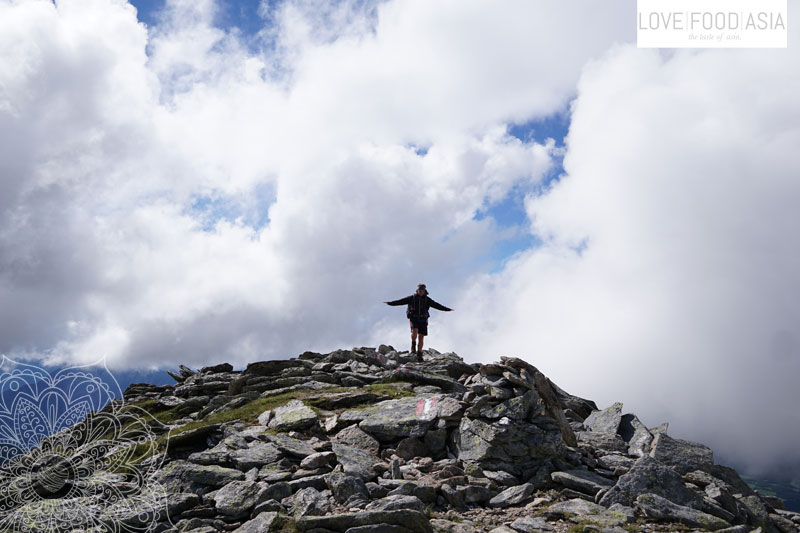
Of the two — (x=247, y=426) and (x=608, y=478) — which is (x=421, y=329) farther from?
(x=608, y=478)

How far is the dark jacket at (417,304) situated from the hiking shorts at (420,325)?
0.80ft

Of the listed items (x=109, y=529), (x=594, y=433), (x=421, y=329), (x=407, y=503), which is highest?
(x=421, y=329)

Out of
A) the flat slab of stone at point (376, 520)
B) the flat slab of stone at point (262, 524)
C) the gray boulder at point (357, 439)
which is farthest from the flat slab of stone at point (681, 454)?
the flat slab of stone at point (262, 524)

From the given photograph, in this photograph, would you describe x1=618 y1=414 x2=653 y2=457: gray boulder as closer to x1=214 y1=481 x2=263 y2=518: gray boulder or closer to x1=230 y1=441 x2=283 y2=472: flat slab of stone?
x1=230 y1=441 x2=283 y2=472: flat slab of stone

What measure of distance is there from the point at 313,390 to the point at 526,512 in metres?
15.6

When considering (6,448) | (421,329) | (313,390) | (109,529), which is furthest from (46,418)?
(421,329)

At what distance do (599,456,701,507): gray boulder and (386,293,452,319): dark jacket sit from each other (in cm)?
2027

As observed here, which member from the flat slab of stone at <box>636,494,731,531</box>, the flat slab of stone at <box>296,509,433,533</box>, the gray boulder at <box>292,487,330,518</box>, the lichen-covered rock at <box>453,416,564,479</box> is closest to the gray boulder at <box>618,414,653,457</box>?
the lichen-covered rock at <box>453,416,564,479</box>

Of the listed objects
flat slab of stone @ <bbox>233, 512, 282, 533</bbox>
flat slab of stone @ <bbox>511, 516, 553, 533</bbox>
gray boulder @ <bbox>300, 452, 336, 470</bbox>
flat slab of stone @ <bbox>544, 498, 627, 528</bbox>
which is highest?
gray boulder @ <bbox>300, 452, 336, 470</bbox>

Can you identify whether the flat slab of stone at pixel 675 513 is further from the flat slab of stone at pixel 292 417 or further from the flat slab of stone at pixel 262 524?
the flat slab of stone at pixel 292 417

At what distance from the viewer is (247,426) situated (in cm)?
2000

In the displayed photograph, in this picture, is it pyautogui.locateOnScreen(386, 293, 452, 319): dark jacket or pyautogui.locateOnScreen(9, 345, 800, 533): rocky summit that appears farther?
pyautogui.locateOnScreen(386, 293, 452, 319): dark jacket

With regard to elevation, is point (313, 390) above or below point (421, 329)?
below

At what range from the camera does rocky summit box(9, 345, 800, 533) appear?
11961 mm
